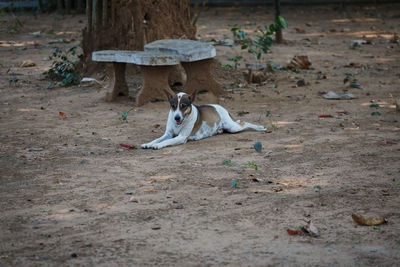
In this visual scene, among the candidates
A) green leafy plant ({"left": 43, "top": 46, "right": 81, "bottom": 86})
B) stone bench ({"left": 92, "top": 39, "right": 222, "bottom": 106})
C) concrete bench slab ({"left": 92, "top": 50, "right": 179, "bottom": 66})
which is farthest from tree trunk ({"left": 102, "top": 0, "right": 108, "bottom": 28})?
concrete bench slab ({"left": 92, "top": 50, "right": 179, "bottom": 66})

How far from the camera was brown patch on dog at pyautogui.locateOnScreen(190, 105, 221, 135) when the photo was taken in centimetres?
646

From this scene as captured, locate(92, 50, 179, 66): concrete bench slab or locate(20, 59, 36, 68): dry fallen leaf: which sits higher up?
locate(92, 50, 179, 66): concrete bench slab

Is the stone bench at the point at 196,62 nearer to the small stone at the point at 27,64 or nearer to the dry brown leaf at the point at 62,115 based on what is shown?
the dry brown leaf at the point at 62,115

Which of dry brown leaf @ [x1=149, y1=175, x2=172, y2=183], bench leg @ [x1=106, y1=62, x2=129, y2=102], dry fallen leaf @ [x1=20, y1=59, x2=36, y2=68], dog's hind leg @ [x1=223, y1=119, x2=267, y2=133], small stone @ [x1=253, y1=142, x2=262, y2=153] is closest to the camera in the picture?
dry brown leaf @ [x1=149, y1=175, x2=172, y2=183]

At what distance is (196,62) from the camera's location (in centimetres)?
847

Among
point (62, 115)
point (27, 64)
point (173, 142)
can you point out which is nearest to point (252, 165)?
point (173, 142)

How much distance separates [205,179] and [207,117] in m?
1.82

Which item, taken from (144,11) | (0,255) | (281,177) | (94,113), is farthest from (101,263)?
(144,11)

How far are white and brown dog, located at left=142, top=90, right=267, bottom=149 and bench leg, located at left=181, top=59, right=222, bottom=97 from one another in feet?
6.02

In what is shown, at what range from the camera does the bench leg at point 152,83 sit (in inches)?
319

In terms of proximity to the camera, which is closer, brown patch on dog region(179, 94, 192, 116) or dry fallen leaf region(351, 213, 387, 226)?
dry fallen leaf region(351, 213, 387, 226)

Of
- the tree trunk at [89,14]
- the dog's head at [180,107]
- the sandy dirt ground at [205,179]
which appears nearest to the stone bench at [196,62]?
the sandy dirt ground at [205,179]

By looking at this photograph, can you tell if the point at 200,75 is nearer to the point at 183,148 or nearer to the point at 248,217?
the point at 183,148

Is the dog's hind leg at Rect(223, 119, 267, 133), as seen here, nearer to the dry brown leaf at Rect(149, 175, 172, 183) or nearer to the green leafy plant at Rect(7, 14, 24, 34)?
the dry brown leaf at Rect(149, 175, 172, 183)
